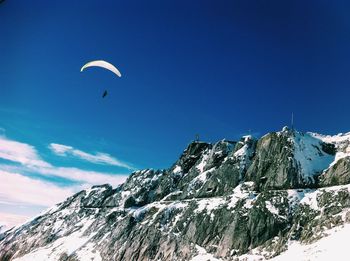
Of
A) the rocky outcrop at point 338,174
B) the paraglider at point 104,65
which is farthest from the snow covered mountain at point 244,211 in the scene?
the paraglider at point 104,65

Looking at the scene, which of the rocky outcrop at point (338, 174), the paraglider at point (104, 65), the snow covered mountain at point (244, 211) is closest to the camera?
the paraglider at point (104, 65)

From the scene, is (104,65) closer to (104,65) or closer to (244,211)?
(104,65)

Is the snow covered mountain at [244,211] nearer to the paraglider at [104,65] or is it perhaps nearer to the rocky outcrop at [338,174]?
the rocky outcrop at [338,174]

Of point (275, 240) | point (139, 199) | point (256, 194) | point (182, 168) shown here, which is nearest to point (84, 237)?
point (139, 199)

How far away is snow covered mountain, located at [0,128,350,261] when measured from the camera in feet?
335

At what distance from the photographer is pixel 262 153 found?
143 m

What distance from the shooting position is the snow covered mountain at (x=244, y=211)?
4018 inches

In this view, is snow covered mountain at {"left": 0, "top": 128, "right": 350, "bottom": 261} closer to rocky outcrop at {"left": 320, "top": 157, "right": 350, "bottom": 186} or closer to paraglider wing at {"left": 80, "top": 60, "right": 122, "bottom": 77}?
rocky outcrop at {"left": 320, "top": 157, "right": 350, "bottom": 186}

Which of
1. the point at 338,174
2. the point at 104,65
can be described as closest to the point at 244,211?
the point at 338,174

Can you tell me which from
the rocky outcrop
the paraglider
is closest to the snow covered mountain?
the rocky outcrop

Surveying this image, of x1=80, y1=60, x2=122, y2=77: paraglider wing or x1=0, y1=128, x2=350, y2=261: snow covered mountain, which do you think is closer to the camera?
x1=80, y1=60, x2=122, y2=77: paraglider wing

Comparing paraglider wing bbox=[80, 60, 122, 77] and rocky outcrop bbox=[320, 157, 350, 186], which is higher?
rocky outcrop bbox=[320, 157, 350, 186]

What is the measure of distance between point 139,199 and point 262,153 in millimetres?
73201

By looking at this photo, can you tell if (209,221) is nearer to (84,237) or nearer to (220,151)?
(220,151)
